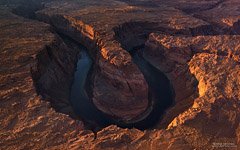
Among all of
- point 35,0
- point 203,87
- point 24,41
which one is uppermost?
point 35,0

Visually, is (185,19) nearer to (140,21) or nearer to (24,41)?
(140,21)

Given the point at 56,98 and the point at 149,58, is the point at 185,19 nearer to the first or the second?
the point at 149,58

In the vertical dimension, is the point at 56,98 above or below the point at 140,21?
below

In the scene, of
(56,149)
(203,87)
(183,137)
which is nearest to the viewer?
(56,149)

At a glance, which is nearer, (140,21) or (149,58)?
(149,58)

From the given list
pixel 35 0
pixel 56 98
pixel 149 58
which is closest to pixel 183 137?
pixel 56 98

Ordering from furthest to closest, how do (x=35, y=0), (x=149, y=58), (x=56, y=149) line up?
(x=35, y=0) < (x=149, y=58) < (x=56, y=149)

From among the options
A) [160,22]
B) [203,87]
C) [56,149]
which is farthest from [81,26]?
[56,149]
